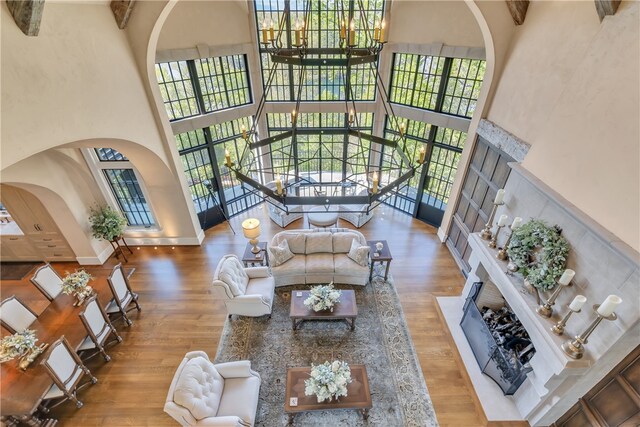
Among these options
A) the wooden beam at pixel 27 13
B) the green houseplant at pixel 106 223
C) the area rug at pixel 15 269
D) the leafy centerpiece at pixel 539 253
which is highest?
the wooden beam at pixel 27 13

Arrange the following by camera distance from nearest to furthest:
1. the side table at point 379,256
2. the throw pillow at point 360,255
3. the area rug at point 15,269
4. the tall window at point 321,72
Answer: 1. the throw pillow at point 360,255
2. the side table at point 379,256
3. the area rug at point 15,269
4. the tall window at point 321,72

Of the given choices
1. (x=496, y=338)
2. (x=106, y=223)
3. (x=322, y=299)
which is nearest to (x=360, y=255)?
(x=322, y=299)

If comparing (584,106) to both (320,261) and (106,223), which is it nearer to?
(320,261)

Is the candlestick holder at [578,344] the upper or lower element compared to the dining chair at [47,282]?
upper

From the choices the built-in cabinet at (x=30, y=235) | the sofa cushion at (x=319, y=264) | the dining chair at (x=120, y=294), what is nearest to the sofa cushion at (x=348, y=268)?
the sofa cushion at (x=319, y=264)

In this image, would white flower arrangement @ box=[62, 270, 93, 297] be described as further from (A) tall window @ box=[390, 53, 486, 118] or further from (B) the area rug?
(A) tall window @ box=[390, 53, 486, 118]

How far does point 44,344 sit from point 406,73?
8.29 meters

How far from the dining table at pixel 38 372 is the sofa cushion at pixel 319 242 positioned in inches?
141

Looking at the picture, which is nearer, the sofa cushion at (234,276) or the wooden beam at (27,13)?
the wooden beam at (27,13)

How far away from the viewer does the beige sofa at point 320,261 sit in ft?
19.1

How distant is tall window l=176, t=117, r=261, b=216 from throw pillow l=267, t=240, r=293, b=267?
1.60 metres

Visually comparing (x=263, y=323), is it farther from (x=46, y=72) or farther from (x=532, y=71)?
(x=532, y=71)

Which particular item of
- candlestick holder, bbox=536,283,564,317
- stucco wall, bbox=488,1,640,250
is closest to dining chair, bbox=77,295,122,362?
candlestick holder, bbox=536,283,564,317

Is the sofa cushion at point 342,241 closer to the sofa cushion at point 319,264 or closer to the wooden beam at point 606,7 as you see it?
the sofa cushion at point 319,264
